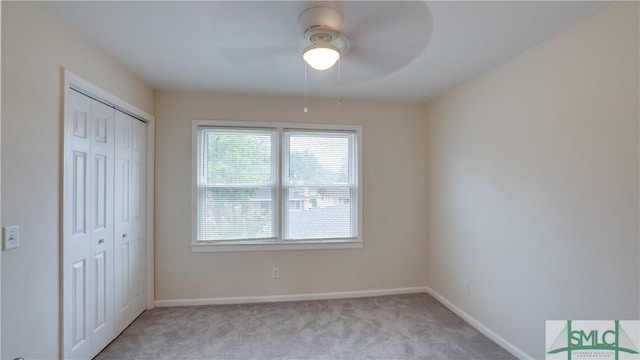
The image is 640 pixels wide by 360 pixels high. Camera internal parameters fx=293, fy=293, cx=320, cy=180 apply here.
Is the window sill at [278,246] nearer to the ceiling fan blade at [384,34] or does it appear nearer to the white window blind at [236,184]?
the white window blind at [236,184]

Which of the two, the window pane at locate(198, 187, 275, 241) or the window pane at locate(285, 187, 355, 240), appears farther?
the window pane at locate(285, 187, 355, 240)

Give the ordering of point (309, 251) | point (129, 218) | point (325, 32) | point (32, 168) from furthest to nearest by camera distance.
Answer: point (309, 251)
point (129, 218)
point (325, 32)
point (32, 168)

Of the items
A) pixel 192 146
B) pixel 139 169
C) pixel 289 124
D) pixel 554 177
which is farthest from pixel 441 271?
pixel 139 169

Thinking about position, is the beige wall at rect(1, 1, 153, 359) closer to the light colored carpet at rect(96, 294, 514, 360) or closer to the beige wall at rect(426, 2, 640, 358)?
the light colored carpet at rect(96, 294, 514, 360)

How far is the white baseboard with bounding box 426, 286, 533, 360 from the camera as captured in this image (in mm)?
2369

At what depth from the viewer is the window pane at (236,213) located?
342cm

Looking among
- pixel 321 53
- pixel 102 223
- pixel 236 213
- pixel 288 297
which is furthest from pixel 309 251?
pixel 321 53

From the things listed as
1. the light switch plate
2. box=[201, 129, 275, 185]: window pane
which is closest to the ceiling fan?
box=[201, 129, 275, 185]: window pane

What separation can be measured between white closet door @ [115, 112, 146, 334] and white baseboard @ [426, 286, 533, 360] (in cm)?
336

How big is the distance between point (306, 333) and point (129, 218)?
2.04 m

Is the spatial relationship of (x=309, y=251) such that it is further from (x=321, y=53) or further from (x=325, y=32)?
(x=325, y=32)

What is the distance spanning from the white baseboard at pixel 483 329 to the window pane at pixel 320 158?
1750mm

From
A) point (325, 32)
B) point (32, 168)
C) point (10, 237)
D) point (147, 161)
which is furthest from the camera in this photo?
point (147, 161)

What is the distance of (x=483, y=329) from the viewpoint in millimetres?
2764
